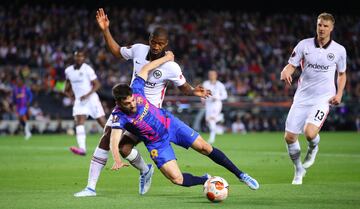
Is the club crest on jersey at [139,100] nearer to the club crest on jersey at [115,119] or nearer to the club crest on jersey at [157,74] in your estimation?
the club crest on jersey at [115,119]

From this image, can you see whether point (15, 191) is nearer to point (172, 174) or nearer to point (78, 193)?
point (78, 193)

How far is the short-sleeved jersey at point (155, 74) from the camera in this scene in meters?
11.1

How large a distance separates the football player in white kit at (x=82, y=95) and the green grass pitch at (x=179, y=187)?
81 centimetres

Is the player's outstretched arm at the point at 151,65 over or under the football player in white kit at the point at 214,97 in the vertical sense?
over

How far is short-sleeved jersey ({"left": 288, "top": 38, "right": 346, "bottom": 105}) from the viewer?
41.7ft

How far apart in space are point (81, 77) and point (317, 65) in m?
9.02

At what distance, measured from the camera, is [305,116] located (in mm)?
13000

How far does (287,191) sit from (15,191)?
422 cm

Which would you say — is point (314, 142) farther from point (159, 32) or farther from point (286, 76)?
point (159, 32)

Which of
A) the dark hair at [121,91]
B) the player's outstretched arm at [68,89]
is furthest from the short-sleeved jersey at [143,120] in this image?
the player's outstretched arm at [68,89]

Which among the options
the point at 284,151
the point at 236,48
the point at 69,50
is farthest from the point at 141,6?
the point at 284,151

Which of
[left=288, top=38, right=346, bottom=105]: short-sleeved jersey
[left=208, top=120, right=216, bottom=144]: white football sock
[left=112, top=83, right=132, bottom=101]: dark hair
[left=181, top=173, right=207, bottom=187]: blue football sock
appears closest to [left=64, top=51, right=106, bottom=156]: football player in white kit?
[left=208, top=120, right=216, bottom=144]: white football sock

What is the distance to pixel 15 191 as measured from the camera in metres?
11.6

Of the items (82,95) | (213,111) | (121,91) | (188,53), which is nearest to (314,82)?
(121,91)
